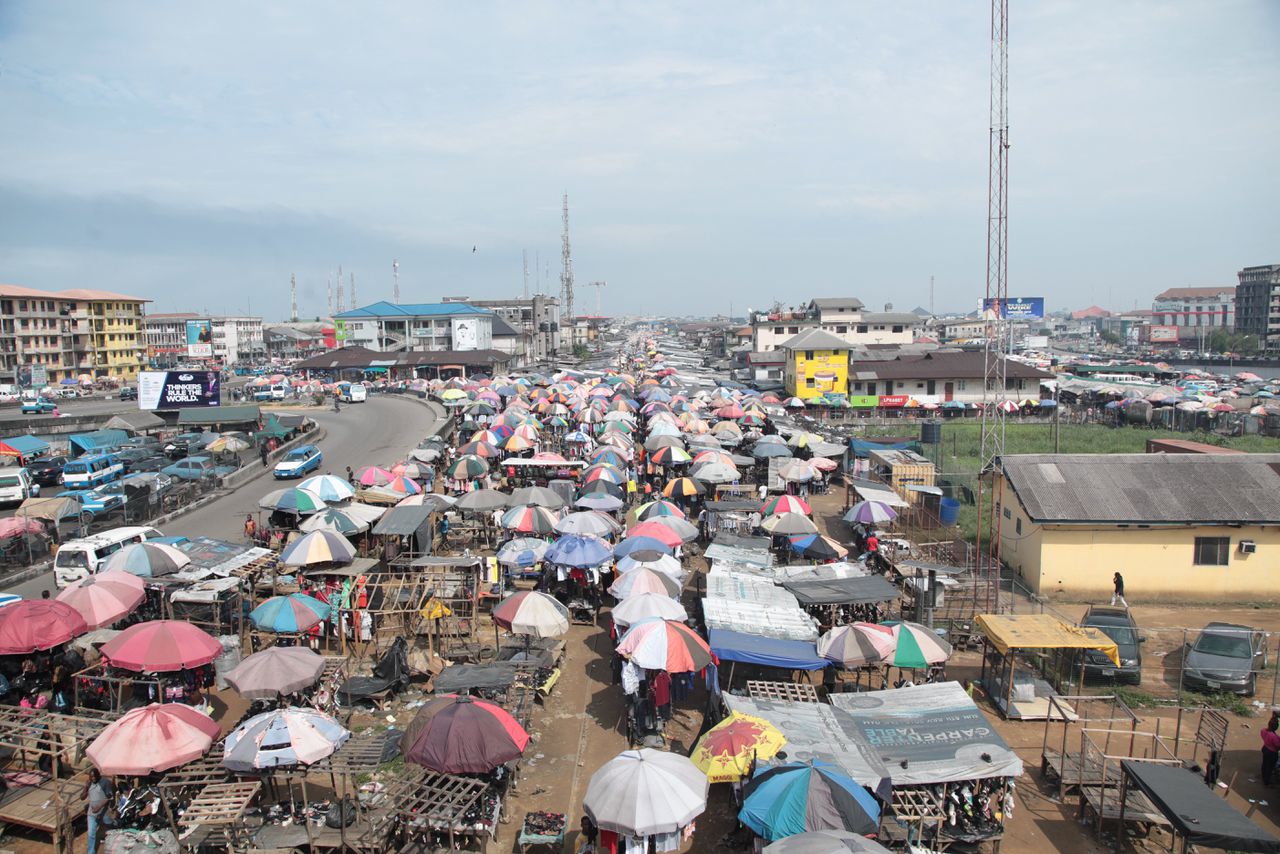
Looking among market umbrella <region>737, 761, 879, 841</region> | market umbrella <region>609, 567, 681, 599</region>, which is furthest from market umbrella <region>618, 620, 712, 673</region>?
market umbrella <region>737, 761, 879, 841</region>

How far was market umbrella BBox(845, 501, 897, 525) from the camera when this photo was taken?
1711cm

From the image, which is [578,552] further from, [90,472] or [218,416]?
[218,416]

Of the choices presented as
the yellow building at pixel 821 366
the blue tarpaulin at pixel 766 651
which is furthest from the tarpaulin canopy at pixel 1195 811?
the yellow building at pixel 821 366

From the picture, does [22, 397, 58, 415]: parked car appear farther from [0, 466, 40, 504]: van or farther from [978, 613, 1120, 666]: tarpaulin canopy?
[978, 613, 1120, 666]: tarpaulin canopy

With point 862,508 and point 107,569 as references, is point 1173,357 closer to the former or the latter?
point 862,508

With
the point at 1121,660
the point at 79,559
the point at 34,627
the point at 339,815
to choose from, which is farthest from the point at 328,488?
the point at 1121,660

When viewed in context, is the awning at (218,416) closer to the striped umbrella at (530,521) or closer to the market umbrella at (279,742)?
the striped umbrella at (530,521)

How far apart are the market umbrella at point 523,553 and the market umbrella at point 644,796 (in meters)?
7.71

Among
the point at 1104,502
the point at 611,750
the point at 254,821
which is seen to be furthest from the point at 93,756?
the point at 1104,502

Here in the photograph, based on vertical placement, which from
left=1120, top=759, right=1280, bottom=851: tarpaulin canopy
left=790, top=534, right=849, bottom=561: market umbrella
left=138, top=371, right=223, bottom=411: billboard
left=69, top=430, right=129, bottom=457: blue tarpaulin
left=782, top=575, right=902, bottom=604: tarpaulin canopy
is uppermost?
left=138, top=371, right=223, bottom=411: billboard

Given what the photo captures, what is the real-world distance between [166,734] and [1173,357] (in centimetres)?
13298

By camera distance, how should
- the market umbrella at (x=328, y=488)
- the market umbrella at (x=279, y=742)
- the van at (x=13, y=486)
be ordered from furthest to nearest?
the van at (x=13, y=486) < the market umbrella at (x=328, y=488) < the market umbrella at (x=279, y=742)

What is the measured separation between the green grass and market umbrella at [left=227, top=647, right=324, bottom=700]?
22275 mm

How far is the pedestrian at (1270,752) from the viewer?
30.5 feet
